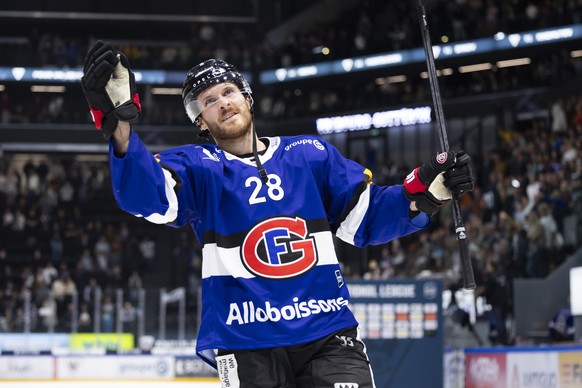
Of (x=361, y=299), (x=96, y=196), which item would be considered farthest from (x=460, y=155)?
(x=96, y=196)

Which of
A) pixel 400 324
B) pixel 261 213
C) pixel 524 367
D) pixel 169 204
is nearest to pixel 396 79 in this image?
pixel 400 324

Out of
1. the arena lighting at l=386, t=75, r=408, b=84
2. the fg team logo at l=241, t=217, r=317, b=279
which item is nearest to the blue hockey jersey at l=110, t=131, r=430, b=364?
the fg team logo at l=241, t=217, r=317, b=279

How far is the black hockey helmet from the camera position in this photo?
3686mm

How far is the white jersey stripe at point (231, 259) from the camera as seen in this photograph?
11.1 ft

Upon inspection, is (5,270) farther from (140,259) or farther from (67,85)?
(67,85)

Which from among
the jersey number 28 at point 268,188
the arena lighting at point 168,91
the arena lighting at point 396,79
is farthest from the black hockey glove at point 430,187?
the arena lighting at point 168,91

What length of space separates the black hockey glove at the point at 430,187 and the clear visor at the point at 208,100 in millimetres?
723

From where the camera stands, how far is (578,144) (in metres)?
15.9

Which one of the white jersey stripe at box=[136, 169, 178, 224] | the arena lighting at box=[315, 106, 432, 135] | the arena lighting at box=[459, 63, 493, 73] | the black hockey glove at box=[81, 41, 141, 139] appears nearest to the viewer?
the black hockey glove at box=[81, 41, 141, 139]

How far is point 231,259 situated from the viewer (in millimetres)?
3406

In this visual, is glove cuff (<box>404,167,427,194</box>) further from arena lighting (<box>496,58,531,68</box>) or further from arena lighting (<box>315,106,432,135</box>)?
arena lighting (<box>315,106,432,135</box>)

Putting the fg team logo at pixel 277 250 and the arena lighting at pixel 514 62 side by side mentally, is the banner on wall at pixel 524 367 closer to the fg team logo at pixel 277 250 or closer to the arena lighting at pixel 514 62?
the fg team logo at pixel 277 250

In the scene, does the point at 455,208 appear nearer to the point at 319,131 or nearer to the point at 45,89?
the point at 319,131

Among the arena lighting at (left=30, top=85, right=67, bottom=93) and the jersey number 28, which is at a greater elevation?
the arena lighting at (left=30, top=85, right=67, bottom=93)
